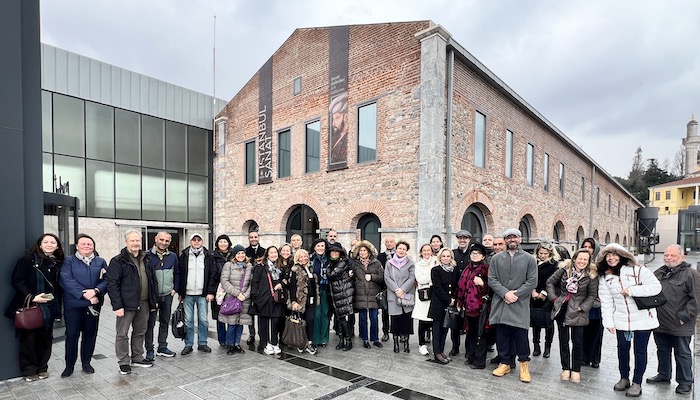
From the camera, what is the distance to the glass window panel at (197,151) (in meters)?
17.8

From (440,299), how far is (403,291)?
640 mm

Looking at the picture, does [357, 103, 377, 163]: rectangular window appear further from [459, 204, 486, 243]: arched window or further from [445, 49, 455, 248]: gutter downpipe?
[459, 204, 486, 243]: arched window

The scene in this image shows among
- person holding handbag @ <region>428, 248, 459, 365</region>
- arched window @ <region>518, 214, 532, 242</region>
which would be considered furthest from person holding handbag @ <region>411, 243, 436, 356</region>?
arched window @ <region>518, 214, 532, 242</region>

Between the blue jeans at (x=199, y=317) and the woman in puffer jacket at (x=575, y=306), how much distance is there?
206 inches

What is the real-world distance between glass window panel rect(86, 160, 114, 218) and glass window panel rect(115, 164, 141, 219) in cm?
24

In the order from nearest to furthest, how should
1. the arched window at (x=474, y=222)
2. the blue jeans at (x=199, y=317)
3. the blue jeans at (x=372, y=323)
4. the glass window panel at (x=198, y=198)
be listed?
the blue jeans at (x=199, y=317)
the blue jeans at (x=372, y=323)
the arched window at (x=474, y=222)
the glass window panel at (x=198, y=198)

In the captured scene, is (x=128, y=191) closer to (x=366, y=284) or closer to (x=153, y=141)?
(x=153, y=141)

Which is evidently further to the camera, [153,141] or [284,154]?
[153,141]

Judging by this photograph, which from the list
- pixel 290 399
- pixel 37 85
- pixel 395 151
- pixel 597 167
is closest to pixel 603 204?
pixel 597 167

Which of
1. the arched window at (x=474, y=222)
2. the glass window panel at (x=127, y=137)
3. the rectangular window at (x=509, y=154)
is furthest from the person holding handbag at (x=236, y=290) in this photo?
the glass window panel at (x=127, y=137)

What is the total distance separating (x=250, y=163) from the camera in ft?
53.2

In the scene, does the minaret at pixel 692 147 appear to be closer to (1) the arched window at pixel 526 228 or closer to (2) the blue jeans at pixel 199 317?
(1) the arched window at pixel 526 228

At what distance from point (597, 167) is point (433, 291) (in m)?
24.4

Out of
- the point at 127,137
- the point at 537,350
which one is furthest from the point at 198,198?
the point at 537,350
